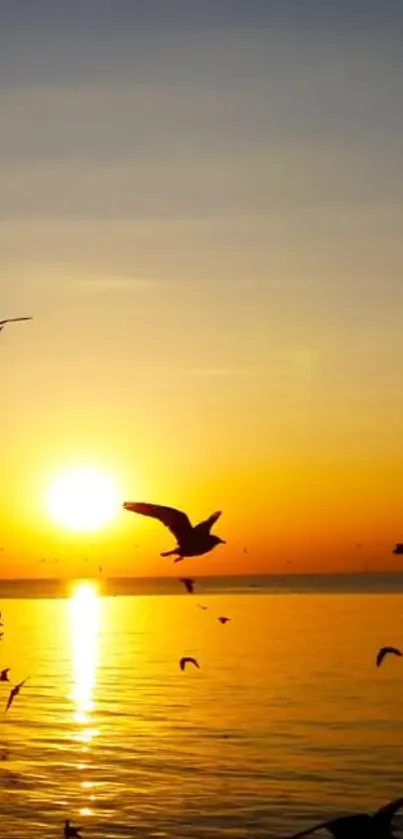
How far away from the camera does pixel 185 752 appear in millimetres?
46844

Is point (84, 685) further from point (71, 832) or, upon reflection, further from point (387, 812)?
point (387, 812)

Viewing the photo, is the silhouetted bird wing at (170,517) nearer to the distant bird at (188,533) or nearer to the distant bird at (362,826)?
the distant bird at (188,533)

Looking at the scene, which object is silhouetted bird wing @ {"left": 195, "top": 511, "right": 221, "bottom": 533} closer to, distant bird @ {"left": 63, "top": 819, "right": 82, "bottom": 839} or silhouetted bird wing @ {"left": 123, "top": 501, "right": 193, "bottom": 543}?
silhouetted bird wing @ {"left": 123, "top": 501, "right": 193, "bottom": 543}

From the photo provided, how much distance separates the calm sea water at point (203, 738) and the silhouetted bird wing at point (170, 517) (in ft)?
45.3

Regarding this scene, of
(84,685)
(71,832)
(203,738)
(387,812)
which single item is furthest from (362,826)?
(84,685)

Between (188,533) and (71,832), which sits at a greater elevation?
(188,533)

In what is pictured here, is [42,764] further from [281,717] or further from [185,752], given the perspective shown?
[281,717]

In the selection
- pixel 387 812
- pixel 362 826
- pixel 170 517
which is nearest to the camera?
pixel 387 812

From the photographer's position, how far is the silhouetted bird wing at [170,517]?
20969 mm

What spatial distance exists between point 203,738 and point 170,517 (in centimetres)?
3035

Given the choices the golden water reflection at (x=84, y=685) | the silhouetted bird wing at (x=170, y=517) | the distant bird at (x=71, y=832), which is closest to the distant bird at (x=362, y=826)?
the silhouetted bird wing at (x=170, y=517)

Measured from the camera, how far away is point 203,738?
50.5 meters

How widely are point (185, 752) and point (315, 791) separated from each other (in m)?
9.23

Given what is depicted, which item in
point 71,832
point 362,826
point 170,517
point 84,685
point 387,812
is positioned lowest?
point 362,826
